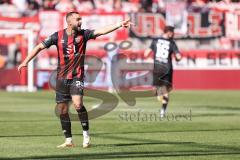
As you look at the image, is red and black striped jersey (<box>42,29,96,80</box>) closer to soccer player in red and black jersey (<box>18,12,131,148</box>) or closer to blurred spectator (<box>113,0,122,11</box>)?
soccer player in red and black jersey (<box>18,12,131,148</box>)

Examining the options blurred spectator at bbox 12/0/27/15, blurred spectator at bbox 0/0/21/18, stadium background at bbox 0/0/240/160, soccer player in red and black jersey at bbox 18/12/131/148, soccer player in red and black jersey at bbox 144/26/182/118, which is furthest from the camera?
blurred spectator at bbox 12/0/27/15

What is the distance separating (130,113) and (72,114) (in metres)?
1.51

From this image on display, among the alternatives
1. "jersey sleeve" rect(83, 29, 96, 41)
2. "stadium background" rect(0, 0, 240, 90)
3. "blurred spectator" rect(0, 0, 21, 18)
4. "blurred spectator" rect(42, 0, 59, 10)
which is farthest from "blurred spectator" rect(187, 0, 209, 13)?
"jersey sleeve" rect(83, 29, 96, 41)

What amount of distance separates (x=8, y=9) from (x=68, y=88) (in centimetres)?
2412

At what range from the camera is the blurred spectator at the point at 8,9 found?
35.8m

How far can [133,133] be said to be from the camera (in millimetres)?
15008

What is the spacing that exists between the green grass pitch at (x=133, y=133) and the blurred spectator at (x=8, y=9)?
12.5m

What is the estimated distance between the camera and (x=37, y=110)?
71.3 ft

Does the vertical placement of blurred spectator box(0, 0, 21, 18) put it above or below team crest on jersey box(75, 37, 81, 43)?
above

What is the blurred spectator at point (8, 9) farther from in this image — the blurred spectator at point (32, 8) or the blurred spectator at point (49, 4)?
the blurred spectator at point (49, 4)

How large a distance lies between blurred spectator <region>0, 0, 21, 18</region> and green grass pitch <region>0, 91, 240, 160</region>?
41.2ft

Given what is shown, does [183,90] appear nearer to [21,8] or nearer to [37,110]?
Result: [21,8]

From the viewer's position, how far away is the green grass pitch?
11289 mm

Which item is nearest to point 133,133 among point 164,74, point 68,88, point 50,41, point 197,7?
point 68,88
